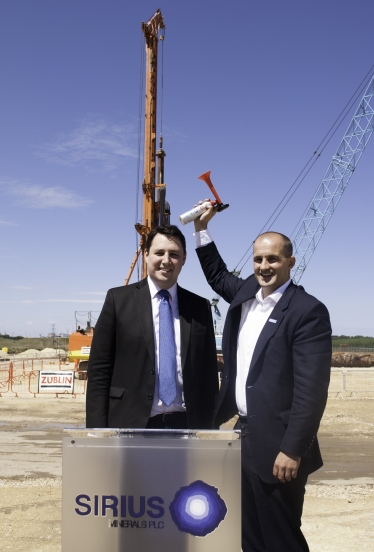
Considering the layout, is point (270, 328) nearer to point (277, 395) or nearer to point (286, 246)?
point (277, 395)

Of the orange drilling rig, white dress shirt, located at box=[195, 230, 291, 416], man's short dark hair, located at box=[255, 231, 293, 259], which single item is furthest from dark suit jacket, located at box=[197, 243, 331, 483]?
the orange drilling rig

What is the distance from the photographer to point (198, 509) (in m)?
2.33

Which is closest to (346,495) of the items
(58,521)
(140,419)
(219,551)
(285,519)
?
(58,521)

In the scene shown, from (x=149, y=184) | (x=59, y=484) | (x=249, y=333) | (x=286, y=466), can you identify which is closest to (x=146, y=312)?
(x=249, y=333)

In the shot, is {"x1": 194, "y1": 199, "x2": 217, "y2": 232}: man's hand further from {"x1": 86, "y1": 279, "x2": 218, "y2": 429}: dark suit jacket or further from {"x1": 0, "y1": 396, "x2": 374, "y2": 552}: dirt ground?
{"x1": 0, "y1": 396, "x2": 374, "y2": 552}: dirt ground

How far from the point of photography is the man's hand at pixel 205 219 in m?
4.12

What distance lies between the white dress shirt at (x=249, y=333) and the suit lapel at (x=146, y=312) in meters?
0.56

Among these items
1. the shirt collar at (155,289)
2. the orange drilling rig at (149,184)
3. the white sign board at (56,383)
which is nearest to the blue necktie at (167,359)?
the shirt collar at (155,289)

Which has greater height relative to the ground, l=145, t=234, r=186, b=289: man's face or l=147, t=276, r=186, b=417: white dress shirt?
l=145, t=234, r=186, b=289: man's face

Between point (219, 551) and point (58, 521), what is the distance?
4.11 m

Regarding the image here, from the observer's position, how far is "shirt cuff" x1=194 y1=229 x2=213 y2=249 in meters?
4.16

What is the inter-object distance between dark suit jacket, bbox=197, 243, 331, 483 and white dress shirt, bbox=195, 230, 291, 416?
103mm

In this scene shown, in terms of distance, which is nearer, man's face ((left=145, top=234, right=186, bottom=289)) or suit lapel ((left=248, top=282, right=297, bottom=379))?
suit lapel ((left=248, top=282, right=297, bottom=379))

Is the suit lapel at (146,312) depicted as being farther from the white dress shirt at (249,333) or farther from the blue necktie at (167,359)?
the white dress shirt at (249,333)
